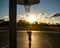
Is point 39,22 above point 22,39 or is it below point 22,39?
above

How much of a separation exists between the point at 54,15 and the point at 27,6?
1.19 metres

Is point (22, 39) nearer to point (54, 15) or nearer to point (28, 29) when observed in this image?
point (28, 29)

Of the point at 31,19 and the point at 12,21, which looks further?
the point at 31,19

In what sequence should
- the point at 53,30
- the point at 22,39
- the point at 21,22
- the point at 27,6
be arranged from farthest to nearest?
the point at 22,39
the point at 53,30
the point at 21,22
the point at 27,6

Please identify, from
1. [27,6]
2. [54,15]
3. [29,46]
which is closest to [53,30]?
[54,15]

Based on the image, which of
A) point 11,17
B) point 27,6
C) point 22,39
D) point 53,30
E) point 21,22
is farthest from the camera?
point 22,39

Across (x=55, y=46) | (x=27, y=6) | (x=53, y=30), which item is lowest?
(x=55, y=46)

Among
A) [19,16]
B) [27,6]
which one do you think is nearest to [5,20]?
[19,16]

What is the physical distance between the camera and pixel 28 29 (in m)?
5.16

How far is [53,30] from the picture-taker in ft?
17.2

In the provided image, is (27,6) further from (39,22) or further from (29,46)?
(29,46)

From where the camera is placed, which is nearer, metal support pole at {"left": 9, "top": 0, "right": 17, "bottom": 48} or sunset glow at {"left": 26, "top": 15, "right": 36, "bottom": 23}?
metal support pole at {"left": 9, "top": 0, "right": 17, "bottom": 48}

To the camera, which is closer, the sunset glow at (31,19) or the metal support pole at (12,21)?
the metal support pole at (12,21)

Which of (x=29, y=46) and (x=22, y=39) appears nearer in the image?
(x=29, y=46)
